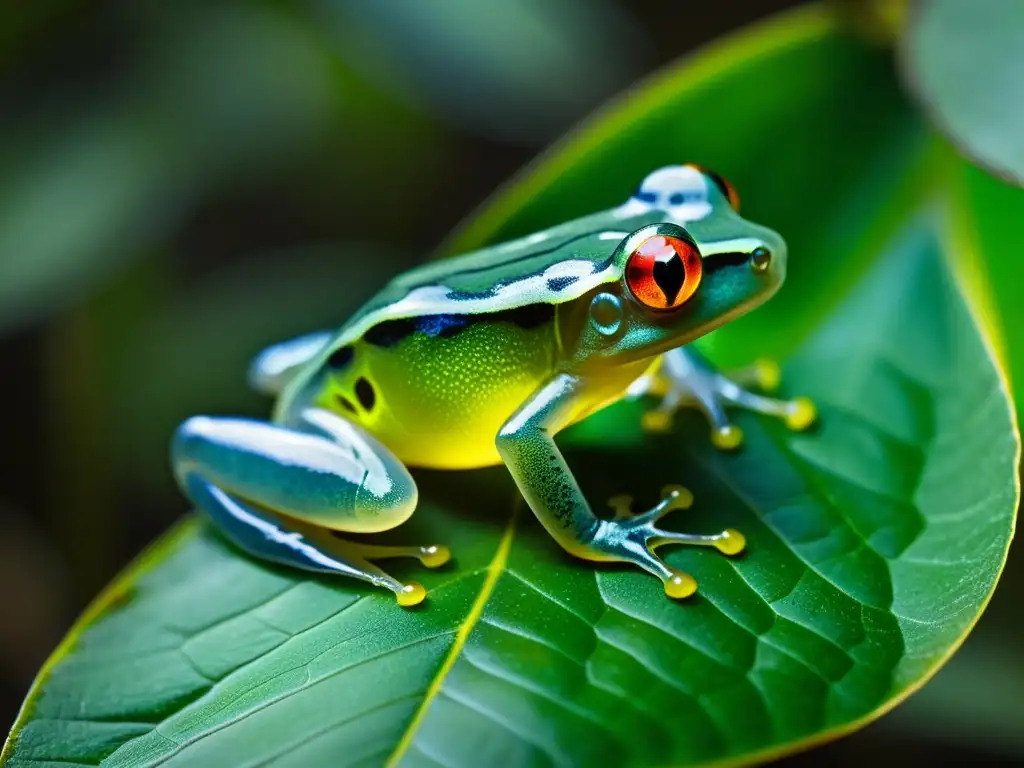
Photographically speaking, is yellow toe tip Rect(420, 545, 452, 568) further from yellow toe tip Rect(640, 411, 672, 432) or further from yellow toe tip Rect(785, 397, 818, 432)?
yellow toe tip Rect(785, 397, 818, 432)

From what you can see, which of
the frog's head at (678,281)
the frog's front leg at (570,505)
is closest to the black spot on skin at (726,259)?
the frog's head at (678,281)

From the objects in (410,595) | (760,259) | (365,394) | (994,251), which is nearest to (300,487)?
(365,394)

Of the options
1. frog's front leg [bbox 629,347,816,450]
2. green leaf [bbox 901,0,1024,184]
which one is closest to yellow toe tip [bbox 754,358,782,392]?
frog's front leg [bbox 629,347,816,450]

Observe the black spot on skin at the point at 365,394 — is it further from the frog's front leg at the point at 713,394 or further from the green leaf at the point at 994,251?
the green leaf at the point at 994,251

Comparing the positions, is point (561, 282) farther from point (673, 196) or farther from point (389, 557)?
point (389, 557)

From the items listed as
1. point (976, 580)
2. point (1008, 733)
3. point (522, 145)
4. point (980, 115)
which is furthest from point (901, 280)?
point (522, 145)
